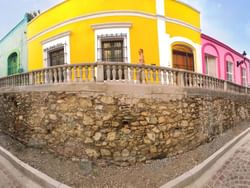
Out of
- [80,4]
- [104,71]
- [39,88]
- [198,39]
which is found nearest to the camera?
[104,71]

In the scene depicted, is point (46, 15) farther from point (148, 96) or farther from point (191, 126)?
point (191, 126)

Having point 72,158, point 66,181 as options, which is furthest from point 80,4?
point 66,181

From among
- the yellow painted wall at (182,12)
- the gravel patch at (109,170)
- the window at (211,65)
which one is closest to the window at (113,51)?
the yellow painted wall at (182,12)

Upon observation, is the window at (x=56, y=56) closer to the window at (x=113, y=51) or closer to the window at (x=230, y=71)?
the window at (x=113, y=51)

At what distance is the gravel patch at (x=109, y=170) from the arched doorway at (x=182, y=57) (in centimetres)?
474

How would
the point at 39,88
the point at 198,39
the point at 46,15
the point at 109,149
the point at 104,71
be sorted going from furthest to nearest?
the point at 198,39 < the point at 46,15 < the point at 39,88 < the point at 104,71 < the point at 109,149

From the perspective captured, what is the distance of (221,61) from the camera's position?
1328 cm

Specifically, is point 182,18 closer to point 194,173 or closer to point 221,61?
point 221,61

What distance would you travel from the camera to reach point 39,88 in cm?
606

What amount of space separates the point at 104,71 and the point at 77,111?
1264mm

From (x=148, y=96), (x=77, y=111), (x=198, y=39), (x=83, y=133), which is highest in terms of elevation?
(x=198, y=39)

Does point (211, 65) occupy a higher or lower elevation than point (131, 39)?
lower

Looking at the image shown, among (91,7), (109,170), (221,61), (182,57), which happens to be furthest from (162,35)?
(221,61)

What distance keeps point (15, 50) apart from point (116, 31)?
7381 millimetres
